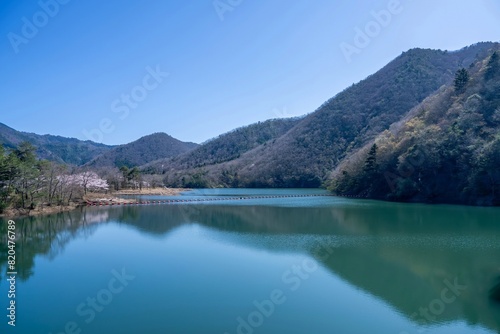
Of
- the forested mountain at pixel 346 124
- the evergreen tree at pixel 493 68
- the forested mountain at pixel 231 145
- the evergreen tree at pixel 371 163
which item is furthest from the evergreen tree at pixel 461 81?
the forested mountain at pixel 231 145

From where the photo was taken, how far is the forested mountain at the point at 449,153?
3322 cm

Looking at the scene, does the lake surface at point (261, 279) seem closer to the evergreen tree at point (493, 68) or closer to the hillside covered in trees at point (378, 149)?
the hillside covered in trees at point (378, 149)

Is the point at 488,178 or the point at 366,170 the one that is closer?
the point at 488,178

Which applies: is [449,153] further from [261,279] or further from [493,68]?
[261,279]

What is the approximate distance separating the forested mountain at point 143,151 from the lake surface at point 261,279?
133m

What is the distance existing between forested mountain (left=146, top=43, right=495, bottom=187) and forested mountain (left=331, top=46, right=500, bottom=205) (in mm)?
26359

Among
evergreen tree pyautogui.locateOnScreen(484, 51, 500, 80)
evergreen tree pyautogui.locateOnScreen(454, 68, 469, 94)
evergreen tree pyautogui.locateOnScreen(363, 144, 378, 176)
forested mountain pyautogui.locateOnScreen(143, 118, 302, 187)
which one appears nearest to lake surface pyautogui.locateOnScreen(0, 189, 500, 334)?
evergreen tree pyautogui.locateOnScreen(363, 144, 378, 176)

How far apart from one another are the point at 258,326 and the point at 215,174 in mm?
91567

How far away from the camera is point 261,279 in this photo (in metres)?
12.2

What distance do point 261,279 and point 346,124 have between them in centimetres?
7723

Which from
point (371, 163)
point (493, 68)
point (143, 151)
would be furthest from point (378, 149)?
Answer: point (143, 151)

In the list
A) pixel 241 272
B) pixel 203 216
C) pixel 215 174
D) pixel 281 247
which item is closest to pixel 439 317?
pixel 241 272

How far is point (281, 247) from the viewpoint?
1741 cm

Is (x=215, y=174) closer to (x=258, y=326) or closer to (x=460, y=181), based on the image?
(x=460, y=181)
